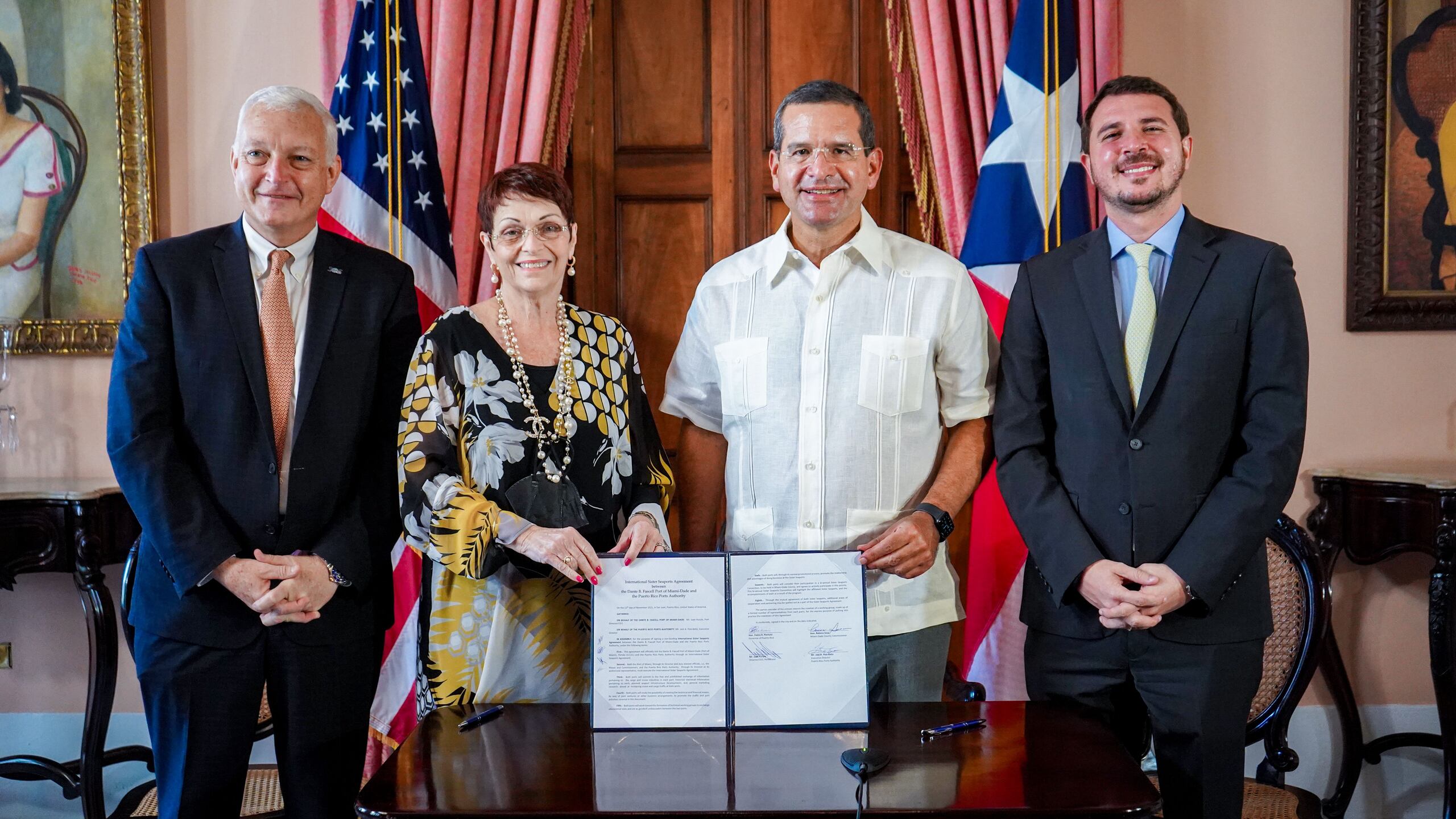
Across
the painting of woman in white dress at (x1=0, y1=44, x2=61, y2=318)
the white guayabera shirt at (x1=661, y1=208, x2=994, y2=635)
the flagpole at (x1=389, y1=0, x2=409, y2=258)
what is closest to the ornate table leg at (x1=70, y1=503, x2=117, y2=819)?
the painting of woman in white dress at (x1=0, y1=44, x2=61, y2=318)

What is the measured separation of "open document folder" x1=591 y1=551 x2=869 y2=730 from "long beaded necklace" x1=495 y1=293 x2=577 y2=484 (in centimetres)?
40

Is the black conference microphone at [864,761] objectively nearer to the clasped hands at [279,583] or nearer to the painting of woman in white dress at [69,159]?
the clasped hands at [279,583]

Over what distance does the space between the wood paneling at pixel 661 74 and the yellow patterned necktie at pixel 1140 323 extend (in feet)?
4.96

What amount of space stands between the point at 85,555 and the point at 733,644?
2.12 metres

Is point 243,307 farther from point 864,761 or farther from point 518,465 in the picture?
point 864,761

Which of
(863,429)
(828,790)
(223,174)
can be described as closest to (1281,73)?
(863,429)

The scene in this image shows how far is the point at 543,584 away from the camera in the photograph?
2010 millimetres

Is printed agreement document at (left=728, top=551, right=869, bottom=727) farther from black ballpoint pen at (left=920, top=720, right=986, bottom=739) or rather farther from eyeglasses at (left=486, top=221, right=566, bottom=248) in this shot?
eyeglasses at (left=486, top=221, right=566, bottom=248)

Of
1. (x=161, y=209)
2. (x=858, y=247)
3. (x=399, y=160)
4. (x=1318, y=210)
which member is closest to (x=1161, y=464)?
(x=858, y=247)

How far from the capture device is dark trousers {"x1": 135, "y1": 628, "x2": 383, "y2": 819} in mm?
1931

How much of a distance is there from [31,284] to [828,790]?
3.03 meters

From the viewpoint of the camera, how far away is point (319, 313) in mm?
2033

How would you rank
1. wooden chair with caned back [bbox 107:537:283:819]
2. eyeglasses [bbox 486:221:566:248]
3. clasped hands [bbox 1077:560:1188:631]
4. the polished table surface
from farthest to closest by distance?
wooden chair with caned back [bbox 107:537:283:819] < eyeglasses [bbox 486:221:566:248] < clasped hands [bbox 1077:560:1188:631] < the polished table surface

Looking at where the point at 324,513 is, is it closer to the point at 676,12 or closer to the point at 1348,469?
the point at 676,12
